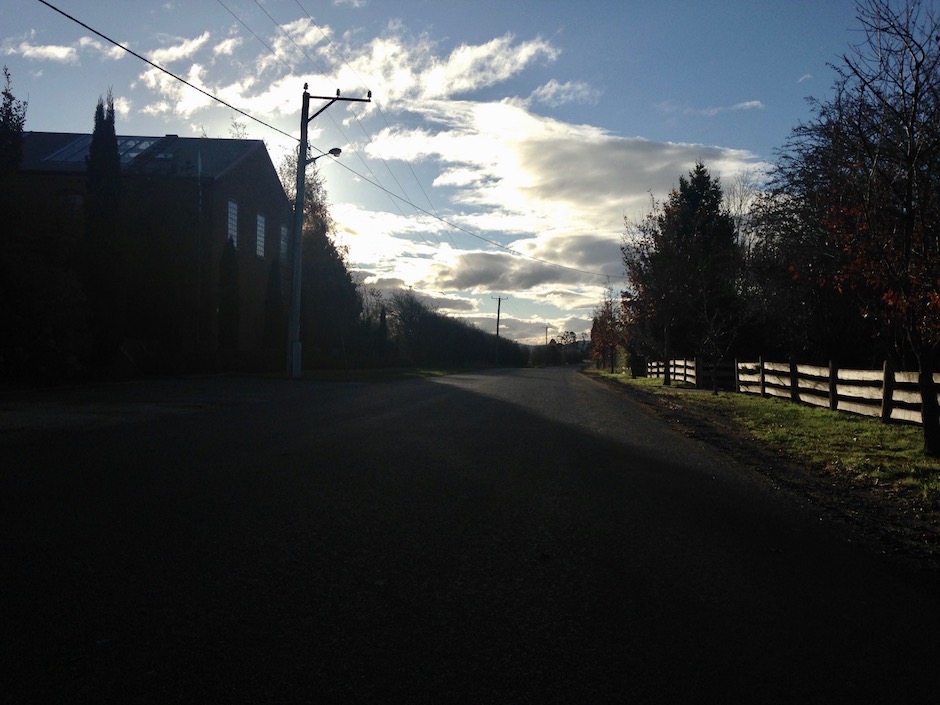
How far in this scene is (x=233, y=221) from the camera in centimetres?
3772

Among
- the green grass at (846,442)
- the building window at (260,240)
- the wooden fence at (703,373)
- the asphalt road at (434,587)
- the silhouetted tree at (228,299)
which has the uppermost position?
the building window at (260,240)

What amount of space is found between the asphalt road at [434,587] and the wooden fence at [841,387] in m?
5.80

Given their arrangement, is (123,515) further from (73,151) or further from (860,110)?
(73,151)

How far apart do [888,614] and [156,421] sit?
36.4 ft

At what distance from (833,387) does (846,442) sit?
534 cm

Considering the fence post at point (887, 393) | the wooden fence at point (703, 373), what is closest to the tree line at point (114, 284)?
the wooden fence at point (703, 373)

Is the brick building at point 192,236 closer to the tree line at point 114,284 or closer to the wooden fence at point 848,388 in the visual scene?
the tree line at point 114,284

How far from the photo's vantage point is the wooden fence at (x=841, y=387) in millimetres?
13102

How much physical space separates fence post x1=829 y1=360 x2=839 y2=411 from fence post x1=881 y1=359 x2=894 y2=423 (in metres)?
2.62

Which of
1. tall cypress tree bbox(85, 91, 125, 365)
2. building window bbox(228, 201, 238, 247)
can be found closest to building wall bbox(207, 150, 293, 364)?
building window bbox(228, 201, 238, 247)

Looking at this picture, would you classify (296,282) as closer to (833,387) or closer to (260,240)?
(260,240)

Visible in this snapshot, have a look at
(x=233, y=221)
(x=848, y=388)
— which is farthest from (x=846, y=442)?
(x=233, y=221)

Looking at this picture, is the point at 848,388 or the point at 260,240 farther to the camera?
the point at 260,240

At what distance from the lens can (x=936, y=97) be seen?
9383 millimetres
